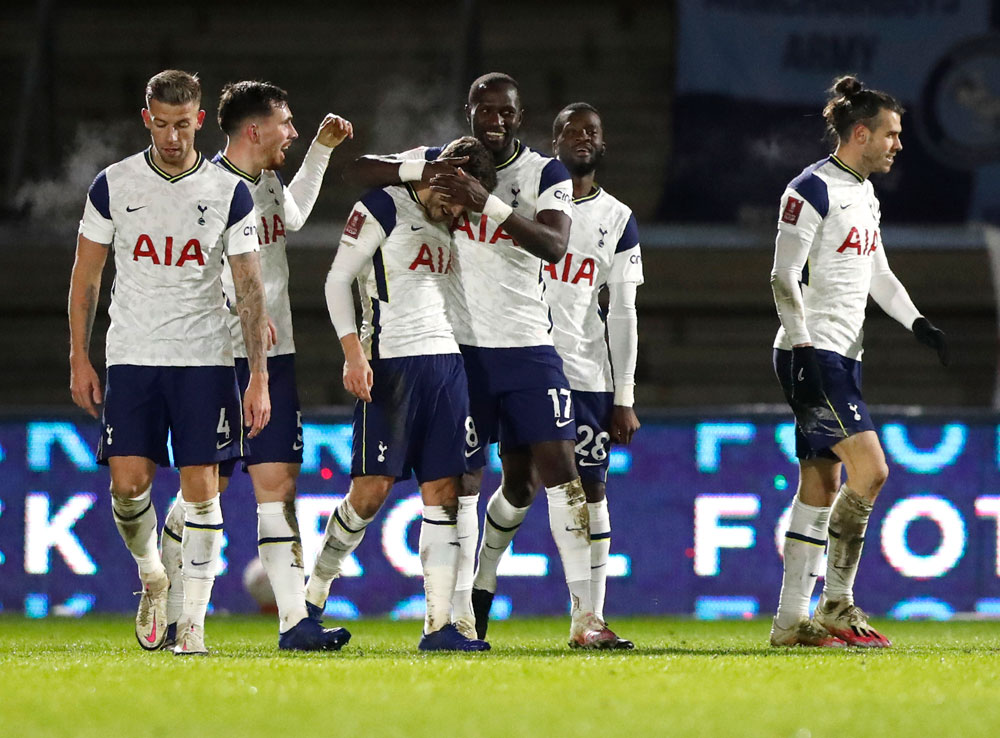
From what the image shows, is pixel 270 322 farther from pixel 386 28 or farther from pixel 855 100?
pixel 386 28

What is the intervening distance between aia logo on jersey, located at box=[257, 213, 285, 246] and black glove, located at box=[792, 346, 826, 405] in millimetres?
1988

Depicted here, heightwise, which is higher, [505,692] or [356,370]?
[356,370]

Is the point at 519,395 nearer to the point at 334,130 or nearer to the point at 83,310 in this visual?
the point at 334,130

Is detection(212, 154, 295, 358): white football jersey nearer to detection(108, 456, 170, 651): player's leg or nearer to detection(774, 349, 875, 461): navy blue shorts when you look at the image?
detection(108, 456, 170, 651): player's leg

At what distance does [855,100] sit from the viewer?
647 centimetres

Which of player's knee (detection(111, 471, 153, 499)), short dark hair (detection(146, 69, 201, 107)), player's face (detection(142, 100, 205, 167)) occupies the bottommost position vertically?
player's knee (detection(111, 471, 153, 499))

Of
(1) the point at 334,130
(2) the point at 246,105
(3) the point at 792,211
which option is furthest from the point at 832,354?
(2) the point at 246,105

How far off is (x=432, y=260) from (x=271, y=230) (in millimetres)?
677

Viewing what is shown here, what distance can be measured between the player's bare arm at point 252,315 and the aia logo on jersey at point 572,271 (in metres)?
1.41

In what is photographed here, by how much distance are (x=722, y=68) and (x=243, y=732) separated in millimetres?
9963

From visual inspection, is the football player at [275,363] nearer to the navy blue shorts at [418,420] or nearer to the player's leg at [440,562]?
the navy blue shorts at [418,420]

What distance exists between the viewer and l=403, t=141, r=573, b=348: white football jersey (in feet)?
19.9

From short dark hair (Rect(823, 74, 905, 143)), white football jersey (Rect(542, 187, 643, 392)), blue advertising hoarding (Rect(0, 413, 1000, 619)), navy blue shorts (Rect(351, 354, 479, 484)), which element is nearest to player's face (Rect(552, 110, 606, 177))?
white football jersey (Rect(542, 187, 643, 392))

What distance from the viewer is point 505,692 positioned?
4.50 meters
